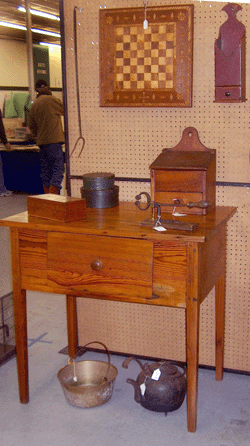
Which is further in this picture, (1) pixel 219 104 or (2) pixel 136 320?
(2) pixel 136 320

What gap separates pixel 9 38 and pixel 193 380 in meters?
10.6

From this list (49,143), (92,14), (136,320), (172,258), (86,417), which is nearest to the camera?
(172,258)

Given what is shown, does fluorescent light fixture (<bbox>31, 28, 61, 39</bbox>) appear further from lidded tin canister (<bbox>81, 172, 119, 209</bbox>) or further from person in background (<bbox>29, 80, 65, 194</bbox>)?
lidded tin canister (<bbox>81, 172, 119, 209</bbox>)

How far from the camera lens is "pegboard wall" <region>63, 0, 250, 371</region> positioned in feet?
7.63

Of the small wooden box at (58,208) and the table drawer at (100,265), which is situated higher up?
the small wooden box at (58,208)

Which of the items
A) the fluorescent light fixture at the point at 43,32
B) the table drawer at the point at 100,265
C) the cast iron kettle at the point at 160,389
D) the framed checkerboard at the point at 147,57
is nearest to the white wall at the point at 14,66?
the fluorescent light fixture at the point at 43,32

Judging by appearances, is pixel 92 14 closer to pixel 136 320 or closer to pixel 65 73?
pixel 65 73

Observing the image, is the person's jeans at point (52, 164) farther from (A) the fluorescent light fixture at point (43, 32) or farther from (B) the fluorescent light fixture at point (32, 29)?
(A) the fluorescent light fixture at point (43, 32)

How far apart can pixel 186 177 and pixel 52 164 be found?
13.6 ft

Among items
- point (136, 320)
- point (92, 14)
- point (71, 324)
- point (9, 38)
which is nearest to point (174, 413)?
point (136, 320)

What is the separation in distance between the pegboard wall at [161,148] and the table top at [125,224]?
8.8 inches

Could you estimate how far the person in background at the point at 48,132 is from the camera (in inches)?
238

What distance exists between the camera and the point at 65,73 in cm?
257

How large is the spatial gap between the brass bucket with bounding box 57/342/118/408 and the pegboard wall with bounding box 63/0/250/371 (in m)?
0.34
